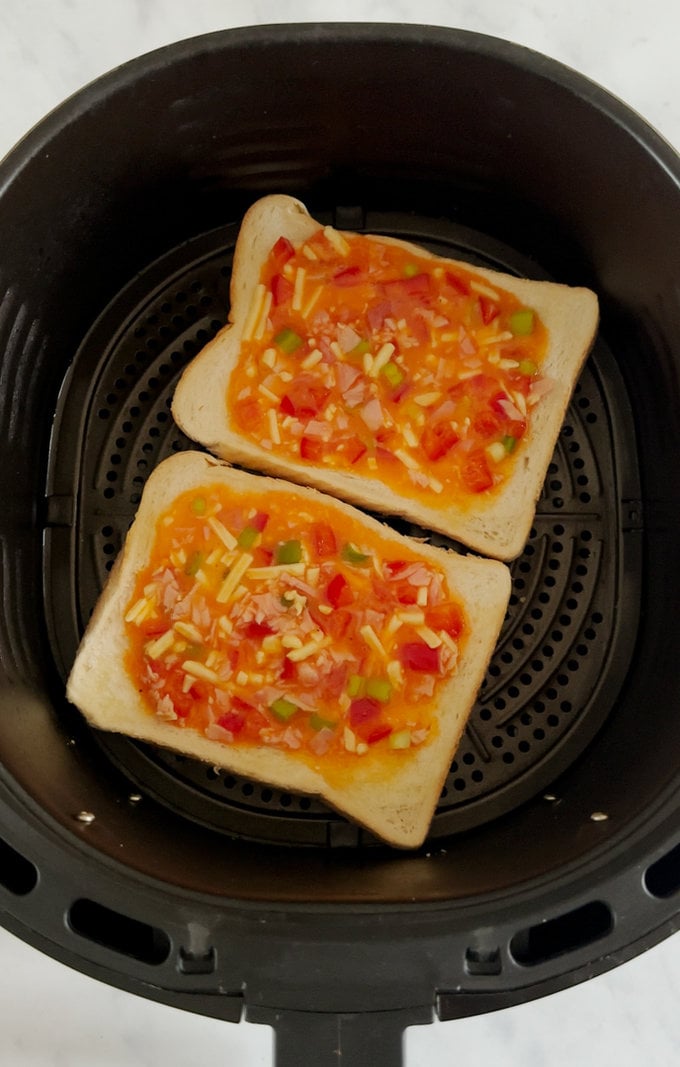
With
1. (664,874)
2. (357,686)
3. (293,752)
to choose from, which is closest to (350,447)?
(357,686)

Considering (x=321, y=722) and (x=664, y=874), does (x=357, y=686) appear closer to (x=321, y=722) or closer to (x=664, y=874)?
(x=321, y=722)

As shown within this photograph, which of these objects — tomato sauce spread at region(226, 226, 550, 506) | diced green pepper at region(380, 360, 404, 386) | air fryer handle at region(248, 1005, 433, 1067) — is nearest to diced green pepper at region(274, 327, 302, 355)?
tomato sauce spread at region(226, 226, 550, 506)

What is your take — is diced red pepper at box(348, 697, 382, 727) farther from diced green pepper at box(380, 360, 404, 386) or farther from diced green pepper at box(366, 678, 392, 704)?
diced green pepper at box(380, 360, 404, 386)

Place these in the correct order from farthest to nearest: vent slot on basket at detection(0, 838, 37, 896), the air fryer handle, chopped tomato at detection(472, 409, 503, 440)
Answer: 1. chopped tomato at detection(472, 409, 503, 440)
2. vent slot on basket at detection(0, 838, 37, 896)
3. the air fryer handle

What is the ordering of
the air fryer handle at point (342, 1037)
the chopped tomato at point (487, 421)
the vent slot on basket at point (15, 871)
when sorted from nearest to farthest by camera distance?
the air fryer handle at point (342, 1037), the vent slot on basket at point (15, 871), the chopped tomato at point (487, 421)

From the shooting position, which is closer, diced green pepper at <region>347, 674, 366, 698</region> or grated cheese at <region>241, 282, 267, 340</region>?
diced green pepper at <region>347, 674, 366, 698</region>

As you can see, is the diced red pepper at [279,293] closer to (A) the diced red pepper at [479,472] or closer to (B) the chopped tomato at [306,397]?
(B) the chopped tomato at [306,397]

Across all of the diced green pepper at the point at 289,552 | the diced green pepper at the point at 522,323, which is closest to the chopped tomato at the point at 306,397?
the diced green pepper at the point at 289,552

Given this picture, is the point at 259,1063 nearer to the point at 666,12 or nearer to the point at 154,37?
the point at 154,37
